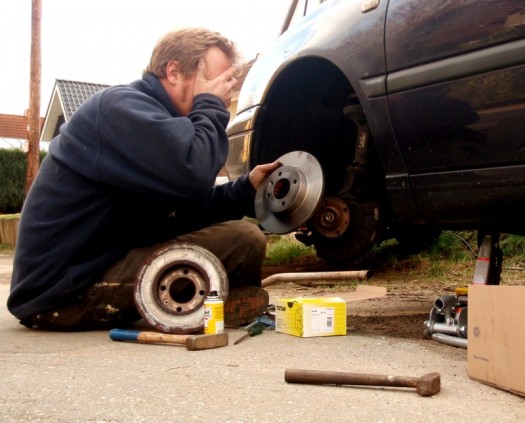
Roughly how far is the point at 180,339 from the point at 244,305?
0.52m

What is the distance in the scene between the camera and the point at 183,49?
2.54 metres

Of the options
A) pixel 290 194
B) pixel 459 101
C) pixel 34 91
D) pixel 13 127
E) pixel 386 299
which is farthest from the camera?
pixel 13 127

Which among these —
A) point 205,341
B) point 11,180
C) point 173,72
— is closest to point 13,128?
point 11,180

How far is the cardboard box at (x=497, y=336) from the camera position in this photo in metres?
1.66

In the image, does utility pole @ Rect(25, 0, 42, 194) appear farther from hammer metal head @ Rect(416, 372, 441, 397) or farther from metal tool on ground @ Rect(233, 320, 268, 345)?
→ hammer metal head @ Rect(416, 372, 441, 397)

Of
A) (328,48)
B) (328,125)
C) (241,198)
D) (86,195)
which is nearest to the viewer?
(86,195)

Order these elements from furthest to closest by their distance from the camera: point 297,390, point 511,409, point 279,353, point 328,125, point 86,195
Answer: point 328,125, point 86,195, point 279,353, point 297,390, point 511,409

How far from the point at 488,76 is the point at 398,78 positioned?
344 mm

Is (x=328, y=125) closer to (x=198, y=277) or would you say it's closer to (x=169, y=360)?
(x=198, y=277)

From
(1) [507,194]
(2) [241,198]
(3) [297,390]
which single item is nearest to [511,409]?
(3) [297,390]

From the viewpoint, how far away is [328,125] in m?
3.16

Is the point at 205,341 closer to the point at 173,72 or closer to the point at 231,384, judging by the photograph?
the point at 231,384

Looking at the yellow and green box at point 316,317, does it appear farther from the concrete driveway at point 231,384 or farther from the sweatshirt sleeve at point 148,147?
the sweatshirt sleeve at point 148,147

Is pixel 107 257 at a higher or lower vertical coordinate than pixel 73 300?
higher
